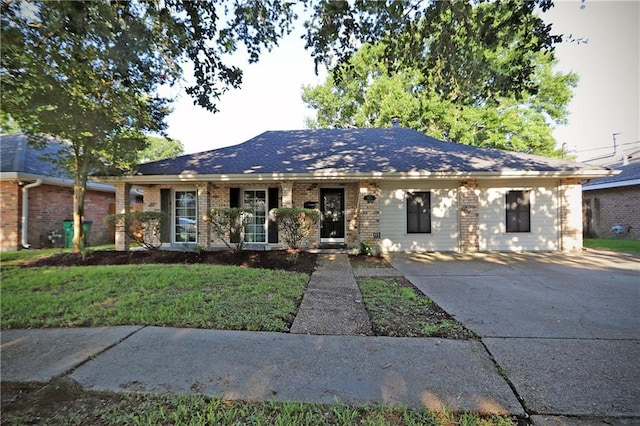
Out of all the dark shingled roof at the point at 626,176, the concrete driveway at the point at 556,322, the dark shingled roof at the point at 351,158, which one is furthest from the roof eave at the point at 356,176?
the dark shingled roof at the point at 626,176

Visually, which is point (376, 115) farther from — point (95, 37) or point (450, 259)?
point (95, 37)

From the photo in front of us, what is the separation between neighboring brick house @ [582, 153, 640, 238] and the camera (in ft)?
44.1

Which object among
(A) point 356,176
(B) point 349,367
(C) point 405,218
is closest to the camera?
(B) point 349,367

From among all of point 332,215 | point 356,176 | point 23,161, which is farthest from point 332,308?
point 23,161

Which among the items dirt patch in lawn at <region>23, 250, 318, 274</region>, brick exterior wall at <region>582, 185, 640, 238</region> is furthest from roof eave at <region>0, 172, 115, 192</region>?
brick exterior wall at <region>582, 185, 640, 238</region>

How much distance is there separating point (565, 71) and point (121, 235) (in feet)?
83.1

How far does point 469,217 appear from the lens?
31.7 ft

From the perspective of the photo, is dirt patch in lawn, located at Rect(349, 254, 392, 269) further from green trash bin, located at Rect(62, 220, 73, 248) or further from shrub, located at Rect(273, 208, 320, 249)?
green trash bin, located at Rect(62, 220, 73, 248)

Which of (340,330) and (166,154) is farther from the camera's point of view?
(166,154)

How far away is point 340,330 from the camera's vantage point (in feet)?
11.0

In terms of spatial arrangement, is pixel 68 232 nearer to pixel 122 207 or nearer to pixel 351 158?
pixel 122 207

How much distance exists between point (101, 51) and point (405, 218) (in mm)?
8807

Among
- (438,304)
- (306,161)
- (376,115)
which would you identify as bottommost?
(438,304)

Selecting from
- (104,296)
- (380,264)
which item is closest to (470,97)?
(380,264)
